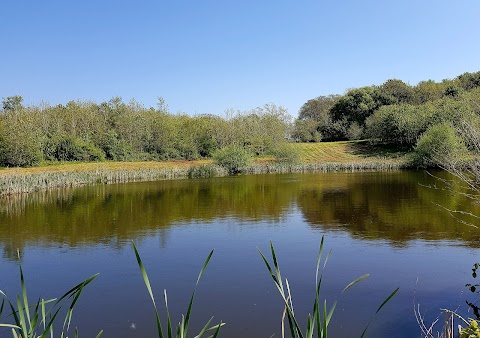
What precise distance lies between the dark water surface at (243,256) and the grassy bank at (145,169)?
6.85 metres

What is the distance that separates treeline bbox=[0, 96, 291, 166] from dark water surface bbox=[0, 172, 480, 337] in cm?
2113

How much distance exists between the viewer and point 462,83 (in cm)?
5962

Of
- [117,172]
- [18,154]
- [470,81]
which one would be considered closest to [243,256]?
[117,172]

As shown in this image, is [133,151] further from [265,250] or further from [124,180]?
[265,250]

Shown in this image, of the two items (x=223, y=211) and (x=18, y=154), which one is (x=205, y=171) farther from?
(x=223, y=211)

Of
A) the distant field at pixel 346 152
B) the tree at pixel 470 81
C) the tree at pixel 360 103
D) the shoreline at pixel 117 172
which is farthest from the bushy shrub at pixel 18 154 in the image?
the tree at pixel 470 81

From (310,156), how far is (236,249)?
38.6 meters

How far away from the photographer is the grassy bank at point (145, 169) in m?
25.9

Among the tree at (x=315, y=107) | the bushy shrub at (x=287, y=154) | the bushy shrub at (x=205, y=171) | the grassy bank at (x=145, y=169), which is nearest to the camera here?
the grassy bank at (x=145, y=169)

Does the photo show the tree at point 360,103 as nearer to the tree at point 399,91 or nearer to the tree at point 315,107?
the tree at point 399,91

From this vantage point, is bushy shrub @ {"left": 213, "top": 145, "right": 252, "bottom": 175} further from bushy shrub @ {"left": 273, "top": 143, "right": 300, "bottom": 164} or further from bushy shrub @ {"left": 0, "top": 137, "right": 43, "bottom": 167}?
bushy shrub @ {"left": 0, "top": 137, "right": 43, "bottom": 167}

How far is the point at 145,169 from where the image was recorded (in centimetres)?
3553

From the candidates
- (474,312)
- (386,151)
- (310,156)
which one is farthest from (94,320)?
(386,151)

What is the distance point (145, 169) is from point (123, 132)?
12.1 meters
